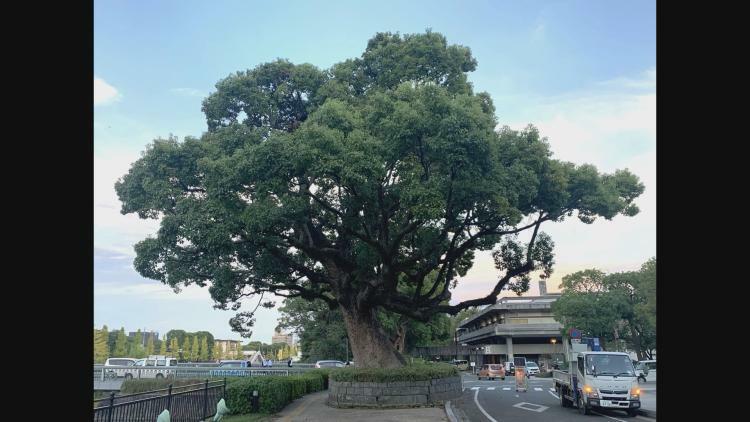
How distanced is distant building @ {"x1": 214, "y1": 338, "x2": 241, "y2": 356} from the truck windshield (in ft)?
271

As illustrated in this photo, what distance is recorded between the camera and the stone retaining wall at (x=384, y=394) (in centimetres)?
1986

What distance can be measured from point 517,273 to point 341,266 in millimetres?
8139

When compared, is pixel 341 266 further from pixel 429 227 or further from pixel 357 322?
pixel 429 227

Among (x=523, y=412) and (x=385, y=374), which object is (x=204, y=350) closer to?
(x=385, y=374)

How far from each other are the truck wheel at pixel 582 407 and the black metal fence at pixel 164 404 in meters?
12.3

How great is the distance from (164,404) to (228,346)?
313 ft

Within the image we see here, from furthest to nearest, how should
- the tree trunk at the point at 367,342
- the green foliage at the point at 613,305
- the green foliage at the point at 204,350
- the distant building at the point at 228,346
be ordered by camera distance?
the distant building at the point at 228,346 < the green foliage at the point at 204,350 < the green foliage at the point at 613,305 < the tree trunk at the point at 367,342

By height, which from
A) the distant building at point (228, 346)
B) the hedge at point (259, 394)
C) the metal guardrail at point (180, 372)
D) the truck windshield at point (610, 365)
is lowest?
the distant building at point (228, 346)

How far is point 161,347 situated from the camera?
77.9 metres

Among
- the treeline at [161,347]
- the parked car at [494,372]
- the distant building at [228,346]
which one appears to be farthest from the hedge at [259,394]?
the distant building at [228,346]

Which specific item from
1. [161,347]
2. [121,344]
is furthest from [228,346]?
[121,344]

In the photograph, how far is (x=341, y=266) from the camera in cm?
2284

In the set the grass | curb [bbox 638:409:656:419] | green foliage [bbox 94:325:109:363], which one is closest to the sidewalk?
the grass

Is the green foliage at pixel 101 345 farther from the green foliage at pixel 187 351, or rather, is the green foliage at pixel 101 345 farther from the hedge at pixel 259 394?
the hedge at pixel 259 394
